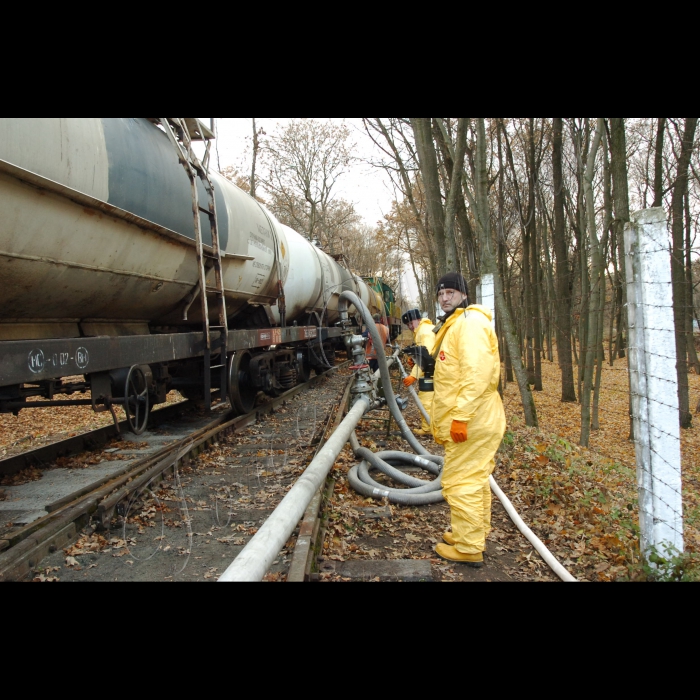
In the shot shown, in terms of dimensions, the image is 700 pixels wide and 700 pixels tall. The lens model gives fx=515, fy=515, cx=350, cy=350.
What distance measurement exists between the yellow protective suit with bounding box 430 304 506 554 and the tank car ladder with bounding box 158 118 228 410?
3278 millimetres

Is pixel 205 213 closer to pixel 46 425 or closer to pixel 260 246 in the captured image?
pixel 260 246

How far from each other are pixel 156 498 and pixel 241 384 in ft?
12.9

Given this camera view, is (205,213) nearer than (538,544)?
No

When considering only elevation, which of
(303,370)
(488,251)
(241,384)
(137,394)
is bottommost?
(303,370)

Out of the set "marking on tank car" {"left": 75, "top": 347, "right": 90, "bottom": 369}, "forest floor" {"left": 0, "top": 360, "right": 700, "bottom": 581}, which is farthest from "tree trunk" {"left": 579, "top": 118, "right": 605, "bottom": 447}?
"marking on tank car" {"left": 75, "top": 347, "right": 90, "bottom": 369}

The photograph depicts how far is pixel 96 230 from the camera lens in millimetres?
4297

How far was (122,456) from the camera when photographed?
5.89m

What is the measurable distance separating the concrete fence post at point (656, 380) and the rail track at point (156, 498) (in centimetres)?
221

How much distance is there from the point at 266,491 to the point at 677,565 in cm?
324

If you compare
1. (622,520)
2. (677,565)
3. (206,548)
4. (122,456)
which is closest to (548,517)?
(622,520)

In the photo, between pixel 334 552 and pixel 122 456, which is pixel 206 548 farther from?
pixel 122 456

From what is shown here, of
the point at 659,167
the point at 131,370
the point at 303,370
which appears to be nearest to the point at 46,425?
the point at 303,370

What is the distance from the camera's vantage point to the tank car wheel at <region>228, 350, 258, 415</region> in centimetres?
757

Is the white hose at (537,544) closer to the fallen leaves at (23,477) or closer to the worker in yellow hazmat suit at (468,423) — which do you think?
the worker in yellow hazmat suit at (468,423)
